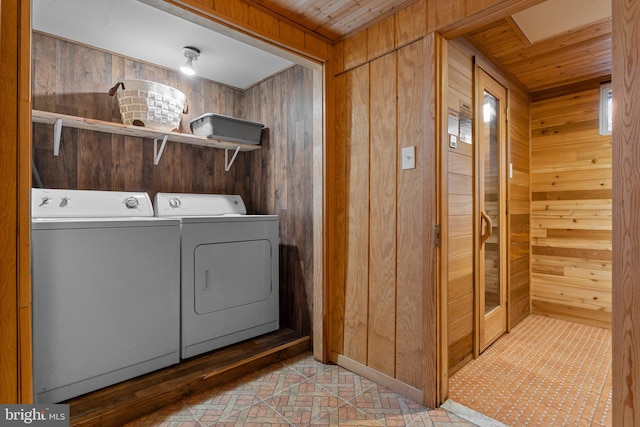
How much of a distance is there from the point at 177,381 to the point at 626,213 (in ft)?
7.10

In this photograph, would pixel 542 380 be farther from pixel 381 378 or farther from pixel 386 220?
pixel 386 220

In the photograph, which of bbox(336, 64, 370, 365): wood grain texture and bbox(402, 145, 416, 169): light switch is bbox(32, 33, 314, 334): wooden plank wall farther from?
bbox(402, 145, 416, 169): light switch

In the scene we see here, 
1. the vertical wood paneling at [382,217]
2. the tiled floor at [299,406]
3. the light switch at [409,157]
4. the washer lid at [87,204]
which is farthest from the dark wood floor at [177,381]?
the light switch at [409,157]

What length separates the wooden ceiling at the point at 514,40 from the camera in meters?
1.84

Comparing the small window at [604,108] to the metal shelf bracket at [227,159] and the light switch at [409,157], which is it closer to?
the light switch at [409,157]

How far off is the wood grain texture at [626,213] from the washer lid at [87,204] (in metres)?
2.51

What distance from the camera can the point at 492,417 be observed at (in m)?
1.67

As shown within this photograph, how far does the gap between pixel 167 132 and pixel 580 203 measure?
350 cm

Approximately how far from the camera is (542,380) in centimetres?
203

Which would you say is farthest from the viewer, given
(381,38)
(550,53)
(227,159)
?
(227,159)

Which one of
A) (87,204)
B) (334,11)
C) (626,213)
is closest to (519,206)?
(626,213)

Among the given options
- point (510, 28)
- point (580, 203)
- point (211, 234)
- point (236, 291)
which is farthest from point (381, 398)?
point (580, 203)

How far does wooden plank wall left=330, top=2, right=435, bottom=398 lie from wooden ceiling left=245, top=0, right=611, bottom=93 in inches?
4.8

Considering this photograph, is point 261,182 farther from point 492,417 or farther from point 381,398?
point 492,417
